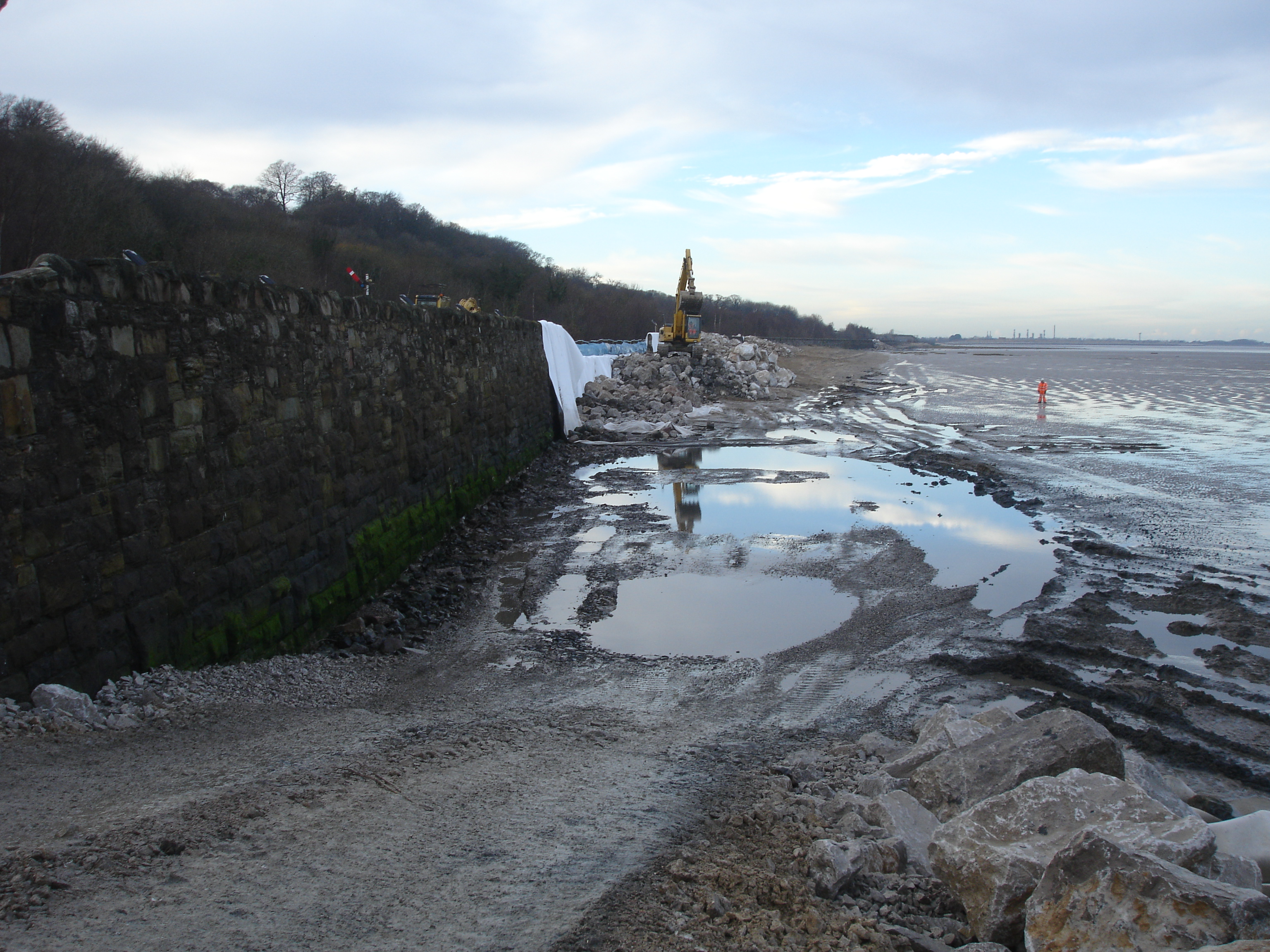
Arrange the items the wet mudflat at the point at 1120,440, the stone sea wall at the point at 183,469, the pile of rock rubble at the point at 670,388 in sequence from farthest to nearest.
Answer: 1. the pile of rock rubble at the point at 670,388
2. the wet mudflat at the point at 1120,440
3. the stone sea wall at the point at 183,469

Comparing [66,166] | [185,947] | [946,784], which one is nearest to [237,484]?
[185,947]

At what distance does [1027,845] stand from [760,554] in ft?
20.9

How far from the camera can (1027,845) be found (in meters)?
2.84

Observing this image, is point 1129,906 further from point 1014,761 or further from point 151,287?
point 151,287

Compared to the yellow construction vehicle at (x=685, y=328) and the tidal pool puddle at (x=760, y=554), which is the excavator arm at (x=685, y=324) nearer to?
the yellow construction vehicle at (x=685, y=328)

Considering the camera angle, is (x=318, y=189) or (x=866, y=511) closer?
(x=866, y=511)

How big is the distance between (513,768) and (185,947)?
69.6 inches

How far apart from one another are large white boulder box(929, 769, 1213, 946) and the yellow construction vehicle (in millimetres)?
30750

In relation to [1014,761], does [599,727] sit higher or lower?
lower

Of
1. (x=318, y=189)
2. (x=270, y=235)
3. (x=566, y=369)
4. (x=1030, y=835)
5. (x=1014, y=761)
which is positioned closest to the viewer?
(x=1030, y=835)

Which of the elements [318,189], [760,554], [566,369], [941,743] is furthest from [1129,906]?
[318,189]

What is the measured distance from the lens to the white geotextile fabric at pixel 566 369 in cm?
1953

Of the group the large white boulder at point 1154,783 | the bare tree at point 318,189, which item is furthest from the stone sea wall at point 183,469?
the bare tree at point 318,189

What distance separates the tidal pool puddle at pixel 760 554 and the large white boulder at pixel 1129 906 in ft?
12.7
